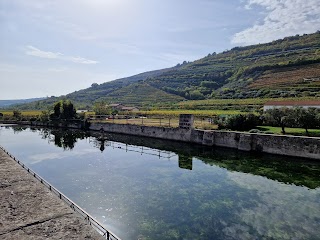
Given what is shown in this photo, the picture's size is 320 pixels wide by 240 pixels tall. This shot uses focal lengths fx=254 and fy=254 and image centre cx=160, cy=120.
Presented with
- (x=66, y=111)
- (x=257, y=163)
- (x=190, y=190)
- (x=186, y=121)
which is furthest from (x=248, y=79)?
(x=190, y=190)

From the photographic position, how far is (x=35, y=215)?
28.2 feet

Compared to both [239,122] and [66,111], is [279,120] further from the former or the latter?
[66,111]

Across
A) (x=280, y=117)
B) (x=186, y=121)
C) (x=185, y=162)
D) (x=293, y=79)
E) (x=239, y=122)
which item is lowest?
(x=185, y=162)

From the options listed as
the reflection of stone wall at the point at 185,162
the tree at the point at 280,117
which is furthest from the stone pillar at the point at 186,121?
the tree at the point at 280,117

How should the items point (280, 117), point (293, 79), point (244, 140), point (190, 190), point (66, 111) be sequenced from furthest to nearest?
1. point (293, 79)
2. point (66, 111)
3. point (280, 117)
4. point (244, 140)
5. point (190, 190)

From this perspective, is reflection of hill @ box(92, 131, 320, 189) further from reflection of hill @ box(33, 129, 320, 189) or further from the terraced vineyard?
the terraced vineyard

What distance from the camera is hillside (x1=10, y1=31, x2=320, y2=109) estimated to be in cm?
7762

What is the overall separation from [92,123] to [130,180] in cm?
3044

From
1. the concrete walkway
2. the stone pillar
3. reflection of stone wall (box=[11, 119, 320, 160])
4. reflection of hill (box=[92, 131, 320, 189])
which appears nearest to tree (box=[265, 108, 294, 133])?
reflection of stone wall (box=[11, 119, 320, 160])

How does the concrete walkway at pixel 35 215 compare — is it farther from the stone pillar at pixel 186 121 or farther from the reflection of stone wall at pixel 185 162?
the stone pillar at pixel 186 121

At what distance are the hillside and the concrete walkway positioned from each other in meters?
63.3

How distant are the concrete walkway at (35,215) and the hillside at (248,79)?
63.3m

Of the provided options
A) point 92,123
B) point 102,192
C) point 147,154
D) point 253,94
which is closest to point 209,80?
point 253,94

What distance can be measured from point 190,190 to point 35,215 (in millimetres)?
8124
